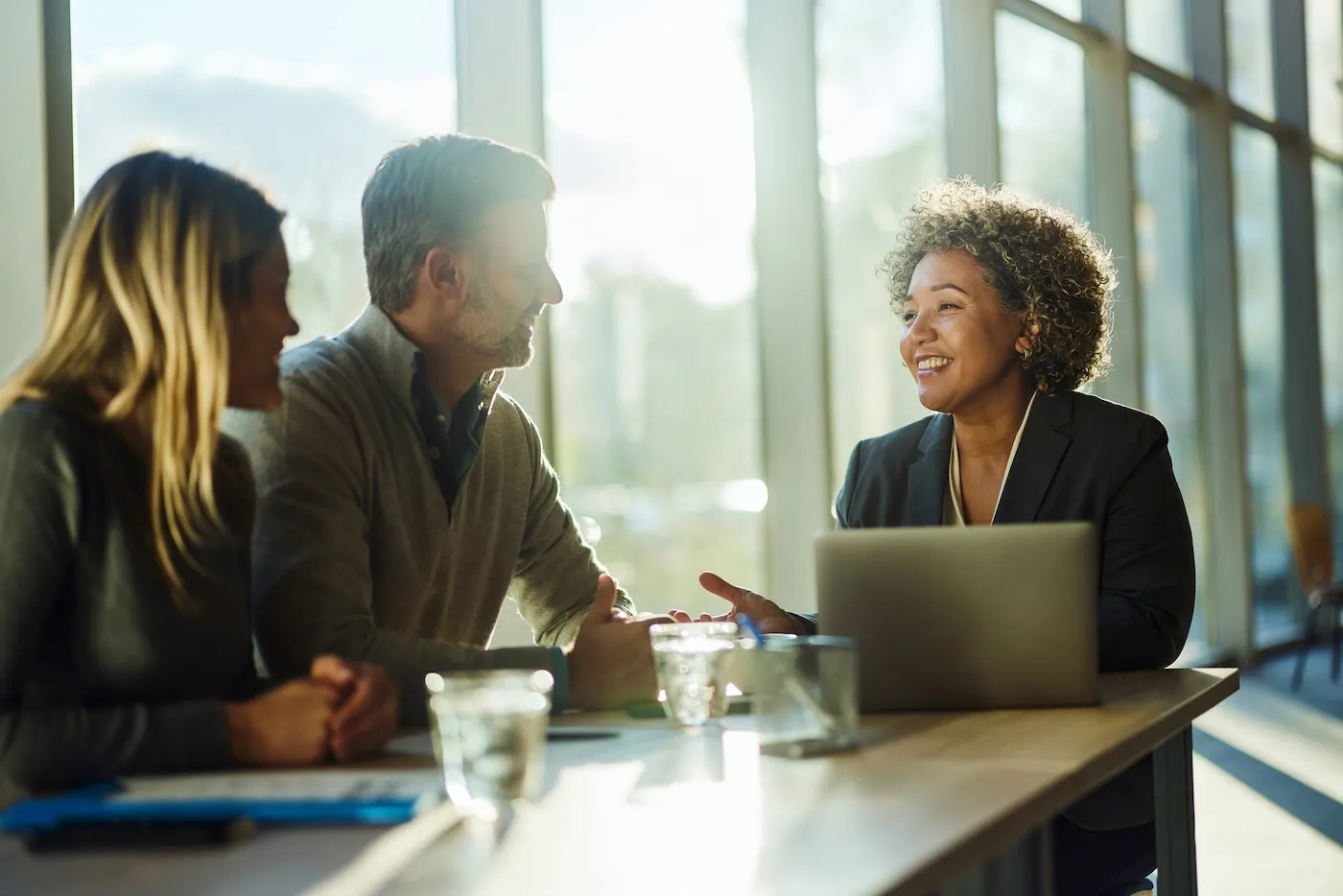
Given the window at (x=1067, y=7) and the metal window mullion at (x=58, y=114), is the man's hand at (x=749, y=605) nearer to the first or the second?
the metal window mullion at (x=58, y=114)

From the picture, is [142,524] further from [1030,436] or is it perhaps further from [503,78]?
[503,78]

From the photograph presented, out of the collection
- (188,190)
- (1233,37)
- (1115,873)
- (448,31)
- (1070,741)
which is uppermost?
(1233,37)

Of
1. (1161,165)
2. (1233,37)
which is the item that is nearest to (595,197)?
(1161,165)

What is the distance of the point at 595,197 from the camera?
390cm

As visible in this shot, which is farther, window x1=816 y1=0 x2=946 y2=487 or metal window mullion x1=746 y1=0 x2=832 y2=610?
window x1=816 y1=0 x2=946 y2=487

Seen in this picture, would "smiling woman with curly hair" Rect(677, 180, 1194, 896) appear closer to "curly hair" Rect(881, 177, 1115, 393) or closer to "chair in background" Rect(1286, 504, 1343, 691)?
"curly hair" Rect(881, 177, 1115, 393)

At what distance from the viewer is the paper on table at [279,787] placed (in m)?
1.09

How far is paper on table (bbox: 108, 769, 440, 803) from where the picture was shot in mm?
1092

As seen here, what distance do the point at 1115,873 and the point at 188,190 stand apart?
137 cm

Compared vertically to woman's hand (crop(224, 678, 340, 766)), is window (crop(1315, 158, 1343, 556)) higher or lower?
higher

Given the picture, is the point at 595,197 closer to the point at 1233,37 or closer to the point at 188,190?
the point at 188,190

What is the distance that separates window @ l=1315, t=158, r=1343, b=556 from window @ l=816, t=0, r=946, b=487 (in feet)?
16.0

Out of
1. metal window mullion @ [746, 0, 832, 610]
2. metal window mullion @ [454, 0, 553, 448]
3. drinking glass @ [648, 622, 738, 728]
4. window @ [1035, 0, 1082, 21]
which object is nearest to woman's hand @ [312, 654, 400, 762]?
drinking glass @ [648, 622, 738, 728]

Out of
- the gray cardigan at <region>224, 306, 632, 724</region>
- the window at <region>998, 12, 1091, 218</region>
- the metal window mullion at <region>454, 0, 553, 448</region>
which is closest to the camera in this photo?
the gray cardigan at <region>224, 306, 632, 724</region>
